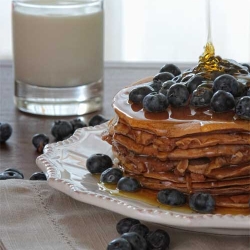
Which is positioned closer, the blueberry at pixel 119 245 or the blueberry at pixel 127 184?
the blueberry at pixel 119 245

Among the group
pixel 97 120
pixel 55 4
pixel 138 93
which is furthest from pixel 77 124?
pixel 138 93

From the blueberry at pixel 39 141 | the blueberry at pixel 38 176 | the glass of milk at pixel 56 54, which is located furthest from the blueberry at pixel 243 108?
the glass of milk at pixel 56 54

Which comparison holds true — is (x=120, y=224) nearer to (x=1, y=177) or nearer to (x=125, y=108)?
(x=125, y=108)

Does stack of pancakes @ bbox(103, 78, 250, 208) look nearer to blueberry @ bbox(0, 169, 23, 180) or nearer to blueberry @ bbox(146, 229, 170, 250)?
blueberry @ bbox(146, 229, 170, 250)

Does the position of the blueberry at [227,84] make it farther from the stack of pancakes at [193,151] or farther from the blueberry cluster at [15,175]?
the blueberry cluster at [15,175]

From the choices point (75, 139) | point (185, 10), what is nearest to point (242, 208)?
point (75, 139)
